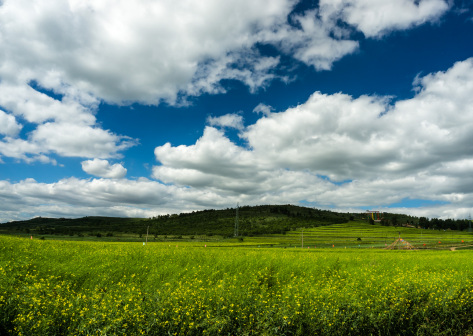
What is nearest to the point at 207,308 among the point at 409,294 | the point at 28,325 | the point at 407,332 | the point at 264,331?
the point at 264,331

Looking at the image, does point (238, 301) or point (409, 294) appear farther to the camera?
point (409, 294)

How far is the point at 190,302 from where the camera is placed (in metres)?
10.5

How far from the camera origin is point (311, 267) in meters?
20.5

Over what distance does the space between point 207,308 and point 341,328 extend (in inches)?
213

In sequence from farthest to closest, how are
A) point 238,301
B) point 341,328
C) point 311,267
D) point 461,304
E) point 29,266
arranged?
point 311,267 → point 29,266 → point 461,304 → point 238,301 → point 341,328

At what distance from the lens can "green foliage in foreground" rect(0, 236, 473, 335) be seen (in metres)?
9.20

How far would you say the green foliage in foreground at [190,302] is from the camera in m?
9.20

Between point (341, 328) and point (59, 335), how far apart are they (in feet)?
33.8

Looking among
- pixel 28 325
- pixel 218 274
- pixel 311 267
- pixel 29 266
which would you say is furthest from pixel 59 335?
pixel 311 267

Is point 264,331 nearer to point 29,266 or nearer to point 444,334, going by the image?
point 444,334

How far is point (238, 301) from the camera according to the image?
1166cm

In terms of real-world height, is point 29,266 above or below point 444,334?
above

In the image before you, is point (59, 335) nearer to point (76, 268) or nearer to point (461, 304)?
point (76, 268)

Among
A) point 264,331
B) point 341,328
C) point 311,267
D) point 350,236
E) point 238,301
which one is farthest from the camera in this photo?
point 350,236
